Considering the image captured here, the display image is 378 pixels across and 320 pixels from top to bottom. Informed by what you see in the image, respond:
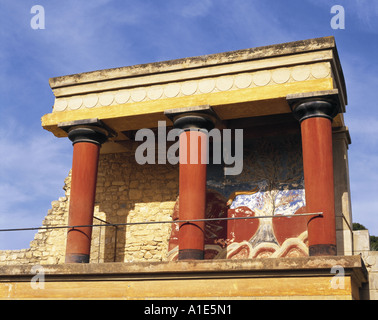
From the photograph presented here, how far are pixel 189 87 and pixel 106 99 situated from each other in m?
1.84

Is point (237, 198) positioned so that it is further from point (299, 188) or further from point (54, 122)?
point (54, 122)

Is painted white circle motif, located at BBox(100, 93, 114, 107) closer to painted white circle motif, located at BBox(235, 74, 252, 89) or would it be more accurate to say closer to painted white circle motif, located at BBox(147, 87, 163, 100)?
painted white circle motif, located at BBox(147, 87, 163, 100)

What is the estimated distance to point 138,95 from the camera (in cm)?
1138

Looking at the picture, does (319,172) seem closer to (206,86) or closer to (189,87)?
(206,86)

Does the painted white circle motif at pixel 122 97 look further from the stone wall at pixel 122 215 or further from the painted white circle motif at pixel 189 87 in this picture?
the stone wall at pixel 122 215

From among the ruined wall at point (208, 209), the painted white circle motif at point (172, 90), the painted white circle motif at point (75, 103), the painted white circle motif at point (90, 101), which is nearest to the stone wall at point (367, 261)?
the ruined wall at point (208, 209)

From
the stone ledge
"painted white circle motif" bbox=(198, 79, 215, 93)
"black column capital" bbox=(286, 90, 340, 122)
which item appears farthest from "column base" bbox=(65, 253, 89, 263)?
"black column capital" bbox=(286, 90, 340, 122)

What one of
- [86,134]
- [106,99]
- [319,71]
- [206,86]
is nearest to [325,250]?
[319,71]

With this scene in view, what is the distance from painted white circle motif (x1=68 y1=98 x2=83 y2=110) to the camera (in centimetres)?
1177

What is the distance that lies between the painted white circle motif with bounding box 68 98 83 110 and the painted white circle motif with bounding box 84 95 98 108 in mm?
120

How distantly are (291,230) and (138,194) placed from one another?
153 inches

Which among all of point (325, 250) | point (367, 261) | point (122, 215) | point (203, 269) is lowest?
point (203, 269)

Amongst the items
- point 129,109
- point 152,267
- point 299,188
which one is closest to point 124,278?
point 152,267


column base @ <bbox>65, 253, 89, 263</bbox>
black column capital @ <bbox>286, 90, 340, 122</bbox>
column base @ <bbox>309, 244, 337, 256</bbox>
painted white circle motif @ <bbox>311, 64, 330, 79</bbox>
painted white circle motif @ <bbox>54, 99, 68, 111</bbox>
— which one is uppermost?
painted white circle motif @ <bbox>54, 99, 68, 111</bbox>
